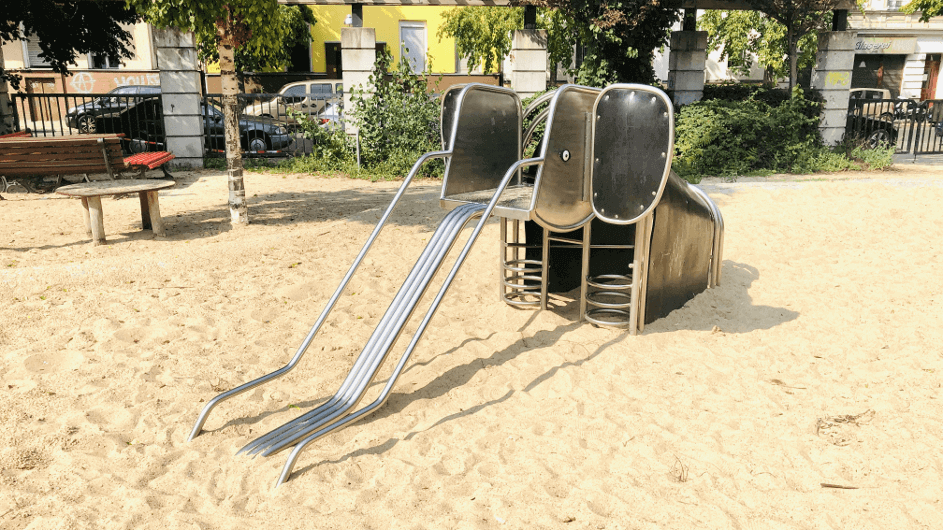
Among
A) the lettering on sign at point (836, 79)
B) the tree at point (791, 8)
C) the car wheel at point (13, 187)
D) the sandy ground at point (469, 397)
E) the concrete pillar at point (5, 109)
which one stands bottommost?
the sandy ground at point (469, 397)

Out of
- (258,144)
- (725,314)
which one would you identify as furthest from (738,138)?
(258,144)

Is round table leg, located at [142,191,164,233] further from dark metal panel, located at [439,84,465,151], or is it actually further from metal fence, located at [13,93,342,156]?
metal fence, located at [13,93,342,156]

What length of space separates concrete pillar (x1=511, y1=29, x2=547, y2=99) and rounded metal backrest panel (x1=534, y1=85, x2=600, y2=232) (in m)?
8.59

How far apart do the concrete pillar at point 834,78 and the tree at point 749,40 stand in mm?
14815

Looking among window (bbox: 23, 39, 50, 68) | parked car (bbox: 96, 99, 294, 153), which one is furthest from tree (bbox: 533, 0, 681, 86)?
window (bbox: 23, 39, 50, 68)

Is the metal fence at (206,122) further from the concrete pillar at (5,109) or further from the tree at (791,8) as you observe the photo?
the tree at (791,8)

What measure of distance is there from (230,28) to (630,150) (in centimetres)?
494

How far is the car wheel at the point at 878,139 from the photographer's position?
13273mm

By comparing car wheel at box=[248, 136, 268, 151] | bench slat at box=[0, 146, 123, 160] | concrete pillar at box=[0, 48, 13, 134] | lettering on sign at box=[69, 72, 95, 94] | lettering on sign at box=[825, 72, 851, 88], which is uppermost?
lettering on sign at box=[69, 72, 95, 94]

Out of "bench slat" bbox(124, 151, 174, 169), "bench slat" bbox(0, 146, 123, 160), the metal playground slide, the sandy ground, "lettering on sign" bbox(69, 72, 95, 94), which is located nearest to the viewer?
the sandy ground

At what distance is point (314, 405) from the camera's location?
3.97 meters

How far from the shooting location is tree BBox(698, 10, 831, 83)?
28.1 m

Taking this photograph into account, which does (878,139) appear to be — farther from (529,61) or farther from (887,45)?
(887,45)

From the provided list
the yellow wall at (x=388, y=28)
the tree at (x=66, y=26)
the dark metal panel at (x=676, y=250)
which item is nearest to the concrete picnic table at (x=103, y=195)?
the dark metal panel at (x=676, y=250)
